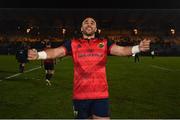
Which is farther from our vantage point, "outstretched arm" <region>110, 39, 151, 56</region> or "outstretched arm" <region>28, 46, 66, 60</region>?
"outstretched arm" <region>28, 46, 66, 60</region>

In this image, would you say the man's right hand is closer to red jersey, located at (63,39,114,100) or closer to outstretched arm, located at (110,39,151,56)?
red jersey, located at (63,39,114,100)

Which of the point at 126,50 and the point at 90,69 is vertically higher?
the point at 126,50

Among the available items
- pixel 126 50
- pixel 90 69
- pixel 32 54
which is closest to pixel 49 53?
pixel 32 54

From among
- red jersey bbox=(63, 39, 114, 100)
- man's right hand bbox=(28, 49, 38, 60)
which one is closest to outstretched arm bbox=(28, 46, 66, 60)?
man's right hand bbox=(28, 49, 38, 60)

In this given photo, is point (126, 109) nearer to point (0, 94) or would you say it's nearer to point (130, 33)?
point (0, 94)

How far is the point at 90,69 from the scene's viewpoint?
5660 mm

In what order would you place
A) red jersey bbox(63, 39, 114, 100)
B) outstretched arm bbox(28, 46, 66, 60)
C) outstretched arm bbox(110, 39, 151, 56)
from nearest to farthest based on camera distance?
red jersey bbox(63, 39, 114, 100) < outstretched arm bbox(110, 39, 151, 56) < outstretched arm bbox(28, 46, 66, 60)

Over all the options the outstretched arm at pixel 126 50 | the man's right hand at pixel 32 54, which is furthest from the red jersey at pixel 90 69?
the man's right hand at pixel 32 54

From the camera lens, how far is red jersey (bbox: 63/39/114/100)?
18.5 ft

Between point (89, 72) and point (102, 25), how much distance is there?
254 ft

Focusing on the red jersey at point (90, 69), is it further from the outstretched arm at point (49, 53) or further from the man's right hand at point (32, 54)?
the man's right hand at point (32, 54)

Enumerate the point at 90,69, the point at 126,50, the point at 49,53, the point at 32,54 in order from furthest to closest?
the point at 49,53, the point at 126,50, the point at 32,54, the point at 90,69

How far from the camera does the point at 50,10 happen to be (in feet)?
266

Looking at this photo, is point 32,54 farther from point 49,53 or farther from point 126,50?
point 126,50
